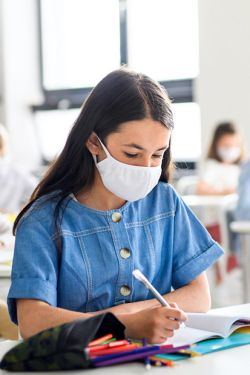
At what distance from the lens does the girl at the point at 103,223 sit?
1.63 m

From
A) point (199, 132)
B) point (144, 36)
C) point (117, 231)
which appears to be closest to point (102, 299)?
point (117, 231)

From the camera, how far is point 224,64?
21.4 feet

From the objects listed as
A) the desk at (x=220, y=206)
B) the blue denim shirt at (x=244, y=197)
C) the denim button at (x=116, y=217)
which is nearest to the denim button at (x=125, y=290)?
the denim button at (x=116, y=217)

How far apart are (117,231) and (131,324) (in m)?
0.32

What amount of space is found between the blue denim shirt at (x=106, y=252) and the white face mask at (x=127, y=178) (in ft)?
0.17

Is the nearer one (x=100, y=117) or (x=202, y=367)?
(x=202, y=367)

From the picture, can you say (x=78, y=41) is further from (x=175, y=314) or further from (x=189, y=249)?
(x=175, y=314)

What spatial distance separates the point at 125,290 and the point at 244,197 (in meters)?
3.37

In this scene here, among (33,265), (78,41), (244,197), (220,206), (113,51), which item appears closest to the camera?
(33,265)

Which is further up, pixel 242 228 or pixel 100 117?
pixel 100 117

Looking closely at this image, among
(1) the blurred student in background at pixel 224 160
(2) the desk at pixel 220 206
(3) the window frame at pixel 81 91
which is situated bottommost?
(2) the desk at pixel 220 206

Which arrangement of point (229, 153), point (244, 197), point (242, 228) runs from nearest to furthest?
1. point (242, 228)
2. point (244, 197)
3. point (229, 153)

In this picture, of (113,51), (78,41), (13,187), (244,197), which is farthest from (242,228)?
(78,41)

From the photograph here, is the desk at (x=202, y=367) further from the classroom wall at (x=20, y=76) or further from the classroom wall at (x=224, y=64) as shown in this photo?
the classroom wall at (x=20, y=76)
